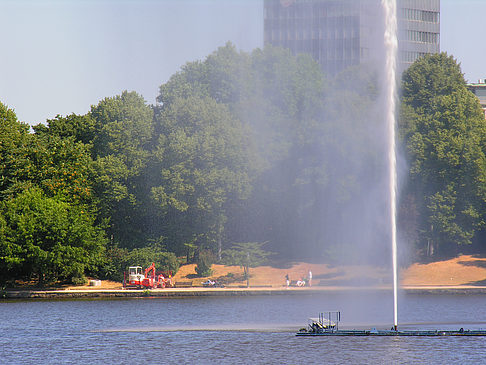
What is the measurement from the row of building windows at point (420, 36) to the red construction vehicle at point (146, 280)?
340 feet

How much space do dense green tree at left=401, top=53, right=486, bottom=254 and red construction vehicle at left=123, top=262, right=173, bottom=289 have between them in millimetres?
28154

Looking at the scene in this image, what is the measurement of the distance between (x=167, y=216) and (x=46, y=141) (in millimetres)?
16115

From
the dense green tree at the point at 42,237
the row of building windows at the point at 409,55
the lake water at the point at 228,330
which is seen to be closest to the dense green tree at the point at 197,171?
the dense green tree at the point at 42,237

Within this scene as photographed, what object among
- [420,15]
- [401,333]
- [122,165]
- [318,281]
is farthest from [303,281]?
[420,15]

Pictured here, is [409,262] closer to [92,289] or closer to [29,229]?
[92,289]

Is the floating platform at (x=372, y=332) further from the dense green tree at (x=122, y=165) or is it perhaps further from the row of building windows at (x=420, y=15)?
the row of building windows at (x=420, y=15)

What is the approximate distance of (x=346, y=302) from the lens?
66625mm

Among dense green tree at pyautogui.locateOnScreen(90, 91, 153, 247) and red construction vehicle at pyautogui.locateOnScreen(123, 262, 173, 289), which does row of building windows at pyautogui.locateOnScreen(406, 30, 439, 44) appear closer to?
dense green tree at pyautogui.locateOnScreen(90, 91, 153, 247)

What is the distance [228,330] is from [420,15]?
135221 millimetres

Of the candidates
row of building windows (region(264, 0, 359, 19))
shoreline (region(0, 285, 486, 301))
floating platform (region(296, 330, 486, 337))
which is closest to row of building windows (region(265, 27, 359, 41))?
row of building windows (region(264, 0, 359, 19))

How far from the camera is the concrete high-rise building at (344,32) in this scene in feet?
561

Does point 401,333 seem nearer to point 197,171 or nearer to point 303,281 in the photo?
point 303,281

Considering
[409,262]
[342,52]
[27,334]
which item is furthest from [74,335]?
[342,52]

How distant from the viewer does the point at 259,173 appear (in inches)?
3782
